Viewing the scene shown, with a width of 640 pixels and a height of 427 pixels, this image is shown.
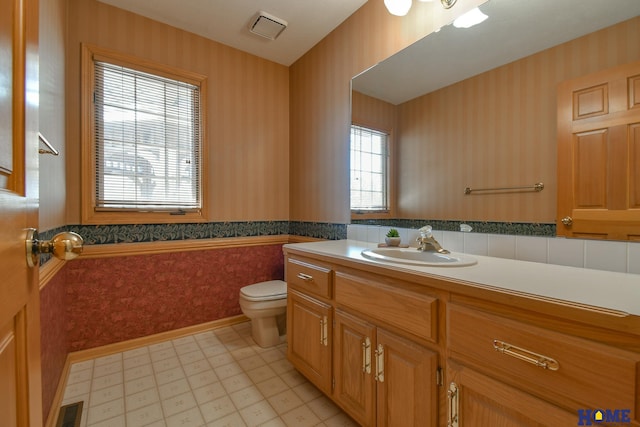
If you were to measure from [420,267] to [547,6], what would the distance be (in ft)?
4.03

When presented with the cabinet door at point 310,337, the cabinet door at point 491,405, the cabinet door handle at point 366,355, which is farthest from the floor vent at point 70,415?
the cabinet door at point 491,405

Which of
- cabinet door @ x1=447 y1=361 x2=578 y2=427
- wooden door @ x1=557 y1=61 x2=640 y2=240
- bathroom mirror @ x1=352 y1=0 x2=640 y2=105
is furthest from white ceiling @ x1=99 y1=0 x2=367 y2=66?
cabinet door @ x1=447 y1=361 x2=578 y2=427

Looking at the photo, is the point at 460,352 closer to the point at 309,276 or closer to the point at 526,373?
the point at 526,373

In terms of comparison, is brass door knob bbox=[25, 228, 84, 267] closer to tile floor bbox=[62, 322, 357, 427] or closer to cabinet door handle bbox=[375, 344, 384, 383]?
cabinet door handle bbox=[375, 344, 384, 383]

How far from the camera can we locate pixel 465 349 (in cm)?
87

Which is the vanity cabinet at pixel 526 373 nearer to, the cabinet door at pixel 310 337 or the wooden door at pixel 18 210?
the cabinet door at pixel 310 337

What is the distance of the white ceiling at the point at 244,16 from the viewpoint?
1.98 meters

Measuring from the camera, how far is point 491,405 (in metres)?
0.81

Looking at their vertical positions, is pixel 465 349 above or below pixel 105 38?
below

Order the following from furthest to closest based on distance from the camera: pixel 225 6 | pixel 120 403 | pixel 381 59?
Result: pixel 225 6
pixel 381 59
pixel 120 403

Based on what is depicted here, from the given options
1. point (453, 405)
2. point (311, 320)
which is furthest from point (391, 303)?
point (311, 320)

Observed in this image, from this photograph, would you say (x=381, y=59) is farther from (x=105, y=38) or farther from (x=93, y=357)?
(x=93, y=357)

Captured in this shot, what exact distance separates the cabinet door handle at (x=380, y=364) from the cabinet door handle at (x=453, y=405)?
28 cm

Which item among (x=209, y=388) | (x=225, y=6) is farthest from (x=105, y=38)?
(x=209, y=388)
